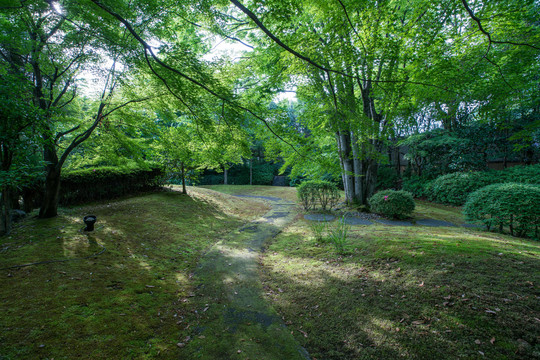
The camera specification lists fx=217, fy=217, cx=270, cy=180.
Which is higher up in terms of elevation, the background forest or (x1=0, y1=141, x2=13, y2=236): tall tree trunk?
the background forest

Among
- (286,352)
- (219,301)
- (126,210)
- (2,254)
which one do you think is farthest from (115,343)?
(126,210)

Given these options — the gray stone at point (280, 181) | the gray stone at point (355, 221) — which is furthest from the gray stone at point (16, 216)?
the gray stone at point (280, 181)

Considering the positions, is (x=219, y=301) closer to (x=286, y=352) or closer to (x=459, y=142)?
(x=286, y=352)

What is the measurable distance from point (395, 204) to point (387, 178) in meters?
8.54

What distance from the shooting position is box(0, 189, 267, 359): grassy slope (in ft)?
6.67

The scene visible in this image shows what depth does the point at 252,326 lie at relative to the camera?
2.50m

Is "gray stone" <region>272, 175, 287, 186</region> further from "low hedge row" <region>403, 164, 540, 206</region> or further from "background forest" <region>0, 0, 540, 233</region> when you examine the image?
"background forest" <region>0, 0, 540, 233</region>

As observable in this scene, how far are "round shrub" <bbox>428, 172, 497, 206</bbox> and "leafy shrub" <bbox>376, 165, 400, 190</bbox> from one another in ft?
10.3

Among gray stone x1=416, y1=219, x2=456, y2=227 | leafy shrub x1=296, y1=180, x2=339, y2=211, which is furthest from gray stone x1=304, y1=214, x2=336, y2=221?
gray stone x1=416, y1=219, x2=456, y2=227

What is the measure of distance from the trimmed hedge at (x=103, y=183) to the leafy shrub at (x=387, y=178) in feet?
45.9

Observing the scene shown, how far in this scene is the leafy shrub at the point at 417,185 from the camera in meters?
12.4

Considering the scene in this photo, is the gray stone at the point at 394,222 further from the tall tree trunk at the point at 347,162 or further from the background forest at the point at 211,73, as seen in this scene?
the background forest at the point at 211,73

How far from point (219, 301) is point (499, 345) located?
9.42 ft

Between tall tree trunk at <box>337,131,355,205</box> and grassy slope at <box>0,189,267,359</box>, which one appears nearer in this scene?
grassy slope at <box>0,189,267,359</box>
